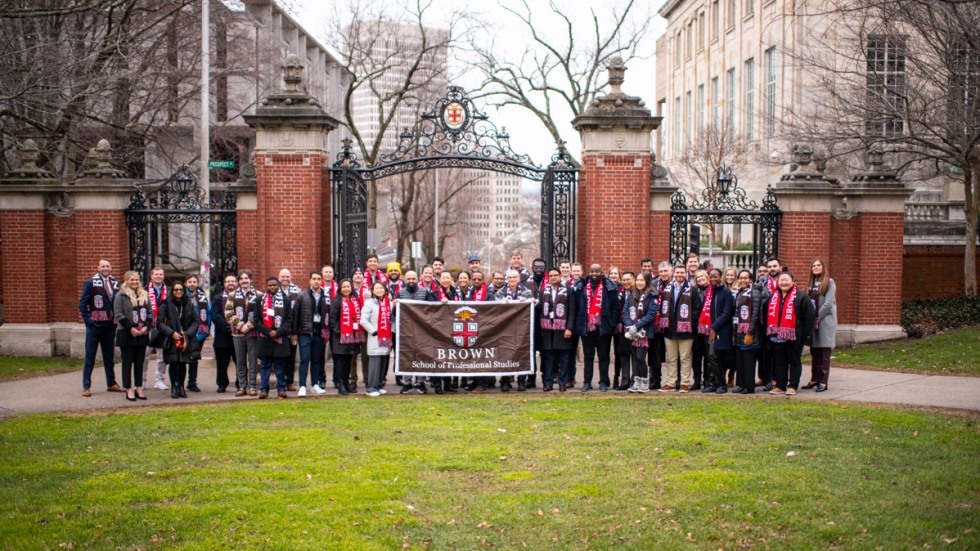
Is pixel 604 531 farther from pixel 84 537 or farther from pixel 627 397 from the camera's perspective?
pixel 627 397

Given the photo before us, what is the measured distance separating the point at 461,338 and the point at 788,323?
4.46 metres

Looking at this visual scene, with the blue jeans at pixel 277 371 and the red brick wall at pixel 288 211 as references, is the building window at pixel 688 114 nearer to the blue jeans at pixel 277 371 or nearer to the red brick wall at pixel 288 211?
the red brick wall at pixel 288 211

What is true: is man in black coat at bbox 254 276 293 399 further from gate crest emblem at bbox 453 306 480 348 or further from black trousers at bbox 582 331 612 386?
black trousers at bbox 582 331 612 386

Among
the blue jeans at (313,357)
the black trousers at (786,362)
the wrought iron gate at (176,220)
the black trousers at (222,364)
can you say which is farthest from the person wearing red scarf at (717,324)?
the wrought iron gate at (176,220)

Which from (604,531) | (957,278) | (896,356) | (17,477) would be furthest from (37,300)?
(957,278)

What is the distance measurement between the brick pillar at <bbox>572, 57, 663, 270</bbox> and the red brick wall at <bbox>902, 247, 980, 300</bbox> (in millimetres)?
11751

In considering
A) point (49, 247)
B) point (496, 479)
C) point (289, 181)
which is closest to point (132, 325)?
point (289, 181)

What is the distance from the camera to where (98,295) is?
13.1 meters

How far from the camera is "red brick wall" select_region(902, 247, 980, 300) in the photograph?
947 inches

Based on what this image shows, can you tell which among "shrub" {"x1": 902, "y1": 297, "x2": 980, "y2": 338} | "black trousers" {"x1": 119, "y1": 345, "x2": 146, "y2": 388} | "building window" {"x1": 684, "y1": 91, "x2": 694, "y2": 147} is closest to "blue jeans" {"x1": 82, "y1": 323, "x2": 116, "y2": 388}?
"black trousers" {"x1": 119, "y1": 345, "x2": 146, "y2": 388}

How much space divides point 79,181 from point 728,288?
11.3 meters

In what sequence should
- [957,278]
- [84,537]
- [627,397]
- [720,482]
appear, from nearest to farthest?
[84,537] → [720,482] → [627,397] → [957,278]

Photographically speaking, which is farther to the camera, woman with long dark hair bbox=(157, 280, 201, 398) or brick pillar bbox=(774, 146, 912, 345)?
brick pillar bbox=(774, 146, 912, 345)

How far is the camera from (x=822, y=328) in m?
12.8
